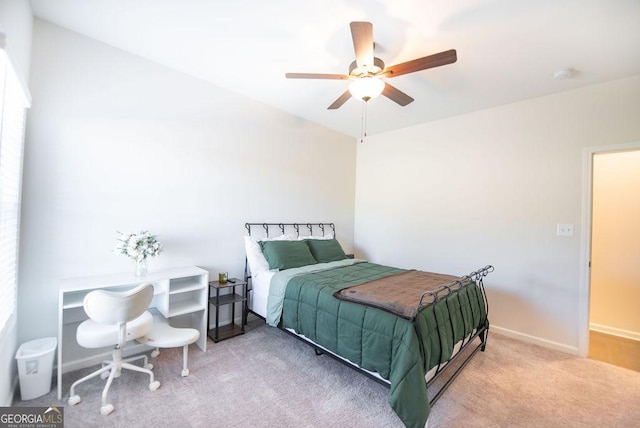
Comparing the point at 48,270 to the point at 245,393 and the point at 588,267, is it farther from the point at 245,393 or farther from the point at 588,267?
the point at 588,267

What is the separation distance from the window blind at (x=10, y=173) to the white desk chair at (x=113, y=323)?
0.45 m

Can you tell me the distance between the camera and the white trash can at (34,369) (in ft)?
6.13

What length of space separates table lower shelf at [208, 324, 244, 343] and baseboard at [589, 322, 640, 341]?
15.3 feet

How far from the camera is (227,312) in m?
3.32

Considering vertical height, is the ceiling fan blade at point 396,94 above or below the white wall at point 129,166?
above

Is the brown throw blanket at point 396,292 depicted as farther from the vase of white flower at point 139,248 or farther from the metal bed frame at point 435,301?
the vase of white flower at point 139,248

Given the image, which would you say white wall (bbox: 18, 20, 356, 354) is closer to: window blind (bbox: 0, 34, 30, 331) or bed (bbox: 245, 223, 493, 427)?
window blind (bbox: 0, 34, 30, 331)

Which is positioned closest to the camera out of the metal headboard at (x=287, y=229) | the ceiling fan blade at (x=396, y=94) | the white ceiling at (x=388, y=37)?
the white ceiling at (x=388, y=37)

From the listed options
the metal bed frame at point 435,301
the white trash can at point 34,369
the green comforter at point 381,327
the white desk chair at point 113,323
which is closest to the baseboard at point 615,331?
the metal bed frame at point 435,301

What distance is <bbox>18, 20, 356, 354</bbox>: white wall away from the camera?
2.17 metres

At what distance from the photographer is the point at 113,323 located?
1.84 metres

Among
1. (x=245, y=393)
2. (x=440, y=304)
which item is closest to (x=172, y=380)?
(x=245, y=393)

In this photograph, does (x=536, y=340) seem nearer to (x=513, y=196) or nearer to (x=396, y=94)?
(x=513, y=196)

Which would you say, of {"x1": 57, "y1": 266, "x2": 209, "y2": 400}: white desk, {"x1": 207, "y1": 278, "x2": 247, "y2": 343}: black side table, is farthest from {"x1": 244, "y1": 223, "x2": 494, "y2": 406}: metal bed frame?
{"x1": 57, "y1": 266, "x2": 209, "y2": 400}: white desk
